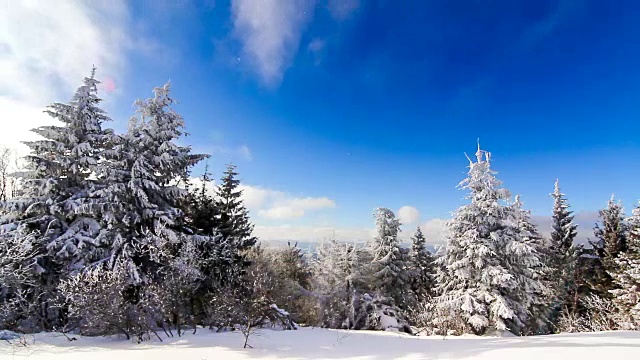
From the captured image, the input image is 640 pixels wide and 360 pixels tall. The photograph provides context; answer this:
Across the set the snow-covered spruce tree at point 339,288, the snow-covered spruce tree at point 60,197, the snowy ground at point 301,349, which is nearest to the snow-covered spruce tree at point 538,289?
the snowy ground at point 301,349

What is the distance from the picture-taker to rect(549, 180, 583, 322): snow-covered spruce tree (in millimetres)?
25891

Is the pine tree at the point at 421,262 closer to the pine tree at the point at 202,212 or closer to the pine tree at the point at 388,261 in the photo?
the pine tree at the point at 388,261

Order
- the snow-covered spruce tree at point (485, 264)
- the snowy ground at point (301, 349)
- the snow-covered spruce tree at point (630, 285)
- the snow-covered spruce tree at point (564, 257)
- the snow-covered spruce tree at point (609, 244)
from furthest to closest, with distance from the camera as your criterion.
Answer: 1. the snow-covered spruce tree at point (564, 257)
2. the snow-covered spruce tree at point (609, 244)
3. the snow-covered spruce tree at point (630, 285)
4. the snow-covered spruce tree at point (485, 264)
5. the snowy ground at point (301, 349)

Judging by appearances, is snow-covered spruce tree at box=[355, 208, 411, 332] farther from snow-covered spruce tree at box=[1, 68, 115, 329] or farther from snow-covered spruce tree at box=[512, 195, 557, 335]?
snow-covered spruce tree at box=[1, 68, 115, 329]

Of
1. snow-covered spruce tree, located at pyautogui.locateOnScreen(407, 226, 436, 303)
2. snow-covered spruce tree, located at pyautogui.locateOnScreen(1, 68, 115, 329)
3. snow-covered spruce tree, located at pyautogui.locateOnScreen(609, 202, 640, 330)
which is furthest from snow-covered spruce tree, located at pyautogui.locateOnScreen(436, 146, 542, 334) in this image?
snow-covered spruce tree, located at pyautogui.locateOnScreen(1, 68, 115, 329)

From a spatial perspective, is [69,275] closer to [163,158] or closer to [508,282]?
[163,158]

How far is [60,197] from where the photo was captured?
13.8m

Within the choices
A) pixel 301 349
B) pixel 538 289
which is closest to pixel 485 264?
pixel 538 289

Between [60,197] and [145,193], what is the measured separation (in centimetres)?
320

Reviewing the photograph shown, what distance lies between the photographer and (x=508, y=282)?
1617cm

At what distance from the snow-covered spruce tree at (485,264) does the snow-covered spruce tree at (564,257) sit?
10.9m

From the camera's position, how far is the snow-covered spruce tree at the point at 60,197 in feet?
42.3

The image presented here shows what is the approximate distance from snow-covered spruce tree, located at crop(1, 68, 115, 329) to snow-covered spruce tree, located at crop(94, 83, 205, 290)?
776 millimetres

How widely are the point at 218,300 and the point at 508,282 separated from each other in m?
13.7
